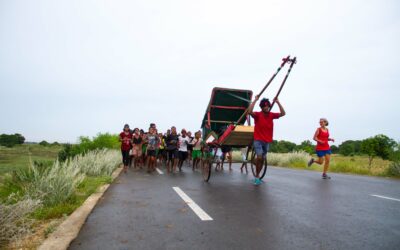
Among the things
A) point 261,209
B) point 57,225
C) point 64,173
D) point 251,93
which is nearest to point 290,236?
point 261,209

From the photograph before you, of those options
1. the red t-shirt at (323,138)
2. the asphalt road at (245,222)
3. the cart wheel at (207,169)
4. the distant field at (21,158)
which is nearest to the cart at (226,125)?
the cart wheel at (207,169)

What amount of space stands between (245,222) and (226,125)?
7167 mm

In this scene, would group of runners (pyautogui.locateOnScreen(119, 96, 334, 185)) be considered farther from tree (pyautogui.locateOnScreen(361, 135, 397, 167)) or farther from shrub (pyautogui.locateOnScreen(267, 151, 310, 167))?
tree (pyautogui.locateOnScreen(361, 135, 397, 167))

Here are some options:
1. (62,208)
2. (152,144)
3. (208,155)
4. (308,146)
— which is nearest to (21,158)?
(152,144)

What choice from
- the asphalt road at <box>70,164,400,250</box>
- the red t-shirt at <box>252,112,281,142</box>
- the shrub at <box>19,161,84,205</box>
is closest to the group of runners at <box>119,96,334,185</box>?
the red t-shirt at <box>252,112,281,142</box>

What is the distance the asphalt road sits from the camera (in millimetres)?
3609

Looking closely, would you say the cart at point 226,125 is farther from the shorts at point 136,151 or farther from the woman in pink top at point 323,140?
the shorts at point 136,151

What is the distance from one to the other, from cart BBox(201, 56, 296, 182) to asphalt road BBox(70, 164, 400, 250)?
2127mm

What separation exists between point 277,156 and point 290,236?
1779 cm

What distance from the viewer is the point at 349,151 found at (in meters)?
77.2

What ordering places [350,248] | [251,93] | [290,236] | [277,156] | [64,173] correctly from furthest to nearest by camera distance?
[277,156]
[251,93]
[64,173]
[290,236]
[350,248]

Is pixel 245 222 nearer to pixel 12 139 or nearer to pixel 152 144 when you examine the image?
pixel 152 144

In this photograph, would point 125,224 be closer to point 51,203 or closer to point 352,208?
point 51,203

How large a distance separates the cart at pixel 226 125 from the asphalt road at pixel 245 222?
213 centimetres
